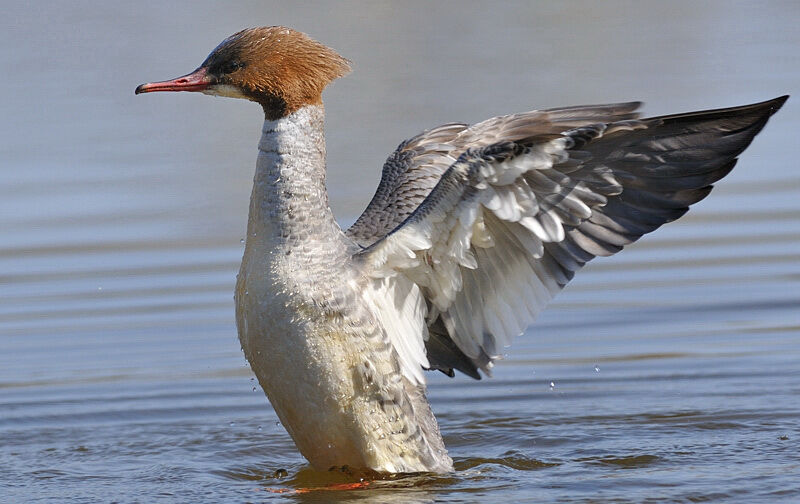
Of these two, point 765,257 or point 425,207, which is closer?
point 425,207

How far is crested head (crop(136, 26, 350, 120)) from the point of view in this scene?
6.91 metres

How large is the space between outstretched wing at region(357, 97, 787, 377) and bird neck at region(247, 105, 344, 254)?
0.27 meters

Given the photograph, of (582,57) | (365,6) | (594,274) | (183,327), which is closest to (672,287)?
(594,274)

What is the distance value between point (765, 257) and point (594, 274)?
46.0 inches

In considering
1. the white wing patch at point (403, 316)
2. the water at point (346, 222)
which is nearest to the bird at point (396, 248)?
the white wing patch at point (403, 316)

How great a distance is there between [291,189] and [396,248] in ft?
1.88

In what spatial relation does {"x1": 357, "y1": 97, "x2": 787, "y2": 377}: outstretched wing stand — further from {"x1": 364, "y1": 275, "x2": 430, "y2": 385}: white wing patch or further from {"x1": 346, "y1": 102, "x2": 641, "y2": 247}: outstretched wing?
{"x1": 346, "y1": 102, "x2": 641, "y2": 247}: outstretched wing

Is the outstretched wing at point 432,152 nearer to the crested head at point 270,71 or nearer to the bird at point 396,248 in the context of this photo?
the bird at point 396,248

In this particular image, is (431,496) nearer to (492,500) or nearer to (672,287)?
(492,500)

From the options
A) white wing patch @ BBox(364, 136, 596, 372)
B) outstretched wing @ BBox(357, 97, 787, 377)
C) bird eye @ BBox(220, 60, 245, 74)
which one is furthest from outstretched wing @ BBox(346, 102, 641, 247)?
bird eye @ BBox(220, 60, 245, 74)

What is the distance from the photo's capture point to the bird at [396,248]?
6574mm

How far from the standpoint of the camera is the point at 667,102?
13656 mm

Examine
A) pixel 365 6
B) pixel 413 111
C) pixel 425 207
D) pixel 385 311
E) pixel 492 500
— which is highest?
pixel 365 6

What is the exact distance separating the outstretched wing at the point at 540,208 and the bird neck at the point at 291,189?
27cm
